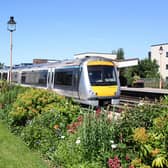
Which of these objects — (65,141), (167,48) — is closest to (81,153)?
(65,141)

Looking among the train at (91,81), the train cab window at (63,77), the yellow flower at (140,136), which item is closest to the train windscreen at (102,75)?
the train at (91,81)

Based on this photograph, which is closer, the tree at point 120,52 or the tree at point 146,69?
the tree at point 146,69

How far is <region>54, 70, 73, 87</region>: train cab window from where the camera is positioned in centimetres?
2618

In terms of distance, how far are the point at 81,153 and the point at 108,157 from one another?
82cm

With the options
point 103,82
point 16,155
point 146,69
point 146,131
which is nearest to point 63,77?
point 103,82

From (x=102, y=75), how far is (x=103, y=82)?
49 cm

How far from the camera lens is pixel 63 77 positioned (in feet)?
90.4

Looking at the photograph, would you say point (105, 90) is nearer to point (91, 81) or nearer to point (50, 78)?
point (91, 81)

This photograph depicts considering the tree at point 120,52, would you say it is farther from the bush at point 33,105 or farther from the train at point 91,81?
the bush at point 33,105

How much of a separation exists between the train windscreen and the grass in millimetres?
12473

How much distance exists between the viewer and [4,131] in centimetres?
1303

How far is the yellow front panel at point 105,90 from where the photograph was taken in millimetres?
23716

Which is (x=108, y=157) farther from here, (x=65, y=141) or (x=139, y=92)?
(x=139, y=92)

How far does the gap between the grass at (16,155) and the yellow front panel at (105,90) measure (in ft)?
39.6
